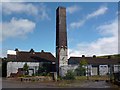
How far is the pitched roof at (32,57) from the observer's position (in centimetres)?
6343

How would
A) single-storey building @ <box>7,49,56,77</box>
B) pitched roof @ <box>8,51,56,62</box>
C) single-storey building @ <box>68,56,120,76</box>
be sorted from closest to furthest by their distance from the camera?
1. single-storey building @ <box>7,49,56,77</box>
2. pitched roof @ <box>8,51,56,62</box>
3. single-storey building @ <box>68,56,120,76</box>

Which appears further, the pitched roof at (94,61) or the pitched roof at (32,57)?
the pitched roof at (94,61)

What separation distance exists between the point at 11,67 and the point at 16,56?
4359mm

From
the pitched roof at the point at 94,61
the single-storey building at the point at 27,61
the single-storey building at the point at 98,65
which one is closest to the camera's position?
the single-storey building at the point at 27,61

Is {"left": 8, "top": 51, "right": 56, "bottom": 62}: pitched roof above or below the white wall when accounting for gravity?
above

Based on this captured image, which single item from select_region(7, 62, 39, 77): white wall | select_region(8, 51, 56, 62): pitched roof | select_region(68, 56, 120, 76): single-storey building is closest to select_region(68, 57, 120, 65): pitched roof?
select_region(68, 56, 120, 76): single-storey building

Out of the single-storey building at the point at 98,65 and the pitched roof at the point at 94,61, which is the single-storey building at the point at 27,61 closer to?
the single-storey building at the point at 98,65

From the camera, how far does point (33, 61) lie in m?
63.3

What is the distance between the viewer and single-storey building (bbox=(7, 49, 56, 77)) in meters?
60.6

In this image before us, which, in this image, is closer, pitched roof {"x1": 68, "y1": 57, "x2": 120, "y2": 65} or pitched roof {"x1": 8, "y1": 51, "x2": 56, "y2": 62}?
pitched roof {"x1": 8, "y1": 51, "x2": 56, "y2": 62}

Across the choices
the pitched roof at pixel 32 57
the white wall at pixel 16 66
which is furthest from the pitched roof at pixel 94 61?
the white wall at pixel 16 66

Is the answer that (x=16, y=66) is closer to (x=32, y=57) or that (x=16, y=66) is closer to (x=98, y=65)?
(x=32, y=57)

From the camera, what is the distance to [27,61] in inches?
2480

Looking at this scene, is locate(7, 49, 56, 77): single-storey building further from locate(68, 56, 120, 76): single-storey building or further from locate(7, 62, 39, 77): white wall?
locate(68, 56, 120, 76): single-storey building
